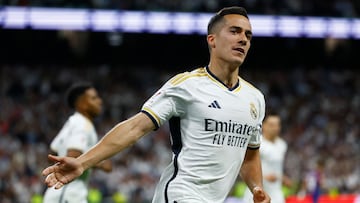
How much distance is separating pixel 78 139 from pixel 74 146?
Result: 9 centimetres

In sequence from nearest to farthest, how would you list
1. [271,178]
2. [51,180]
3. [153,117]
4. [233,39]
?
[51,180] → [153,117] → [233,39] → [271,178]

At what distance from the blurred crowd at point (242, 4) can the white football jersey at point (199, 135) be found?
16774mm

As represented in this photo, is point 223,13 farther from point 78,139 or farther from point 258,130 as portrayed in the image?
point 78,139

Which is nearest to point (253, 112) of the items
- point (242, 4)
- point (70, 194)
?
point (70, 194)

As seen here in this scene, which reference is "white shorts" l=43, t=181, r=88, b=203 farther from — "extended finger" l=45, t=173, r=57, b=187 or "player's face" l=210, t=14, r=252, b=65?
"extended finger" l=45, t=173, r=57, b=187

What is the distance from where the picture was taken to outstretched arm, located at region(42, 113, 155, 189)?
4.14 metres

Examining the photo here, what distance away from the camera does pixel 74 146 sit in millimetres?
7117

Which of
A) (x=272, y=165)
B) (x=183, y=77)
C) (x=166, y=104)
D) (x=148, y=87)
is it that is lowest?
(x=148, y=87)

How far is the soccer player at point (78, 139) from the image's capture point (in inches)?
281

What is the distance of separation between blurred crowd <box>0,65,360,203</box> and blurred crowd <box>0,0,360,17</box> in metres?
2.55

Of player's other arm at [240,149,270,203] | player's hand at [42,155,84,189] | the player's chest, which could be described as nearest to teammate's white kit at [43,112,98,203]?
player's other arm at [240,149,270,203]

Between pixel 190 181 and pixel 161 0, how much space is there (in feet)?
58.8

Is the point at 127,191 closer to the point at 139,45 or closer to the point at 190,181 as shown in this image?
the point at 139,45

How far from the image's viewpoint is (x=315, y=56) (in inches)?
985
